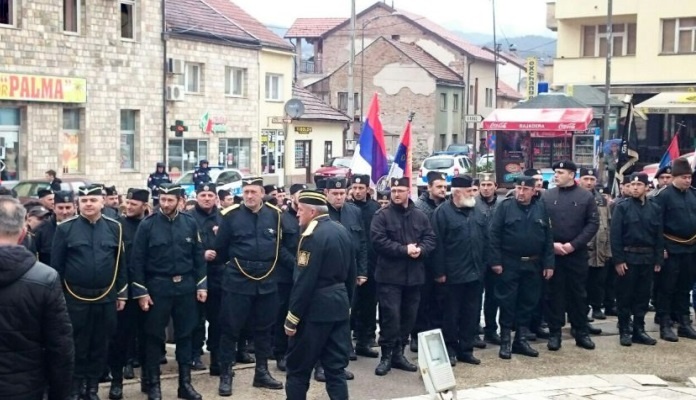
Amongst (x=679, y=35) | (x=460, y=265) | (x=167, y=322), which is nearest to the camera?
(x=167, y=322)

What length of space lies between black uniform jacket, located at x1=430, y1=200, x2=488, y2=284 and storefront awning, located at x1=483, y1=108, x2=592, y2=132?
20.3 metres

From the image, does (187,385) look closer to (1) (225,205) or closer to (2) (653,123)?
(1) (225,205)

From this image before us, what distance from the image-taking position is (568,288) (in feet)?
36.5

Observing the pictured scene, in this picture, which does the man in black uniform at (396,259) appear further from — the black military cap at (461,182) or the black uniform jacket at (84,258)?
the black uniform jacket at (84,258)

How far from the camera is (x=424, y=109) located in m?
62.7

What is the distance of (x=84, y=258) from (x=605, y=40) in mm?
36754

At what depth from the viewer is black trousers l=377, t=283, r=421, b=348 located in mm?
9766

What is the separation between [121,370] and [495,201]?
5144mm

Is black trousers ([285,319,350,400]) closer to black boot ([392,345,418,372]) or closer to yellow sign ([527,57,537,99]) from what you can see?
black boot ([392,345,418,372])

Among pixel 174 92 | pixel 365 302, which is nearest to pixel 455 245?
pixel 365 302

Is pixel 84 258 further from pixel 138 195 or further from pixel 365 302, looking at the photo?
pixel 365 302

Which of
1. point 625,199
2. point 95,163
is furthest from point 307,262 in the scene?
point 95,163

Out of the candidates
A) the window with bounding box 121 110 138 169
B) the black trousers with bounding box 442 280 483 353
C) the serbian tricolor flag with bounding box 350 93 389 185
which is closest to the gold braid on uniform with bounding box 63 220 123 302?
the black trousers with bounding box 442 280 483 353

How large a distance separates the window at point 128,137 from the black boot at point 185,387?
25668mm
